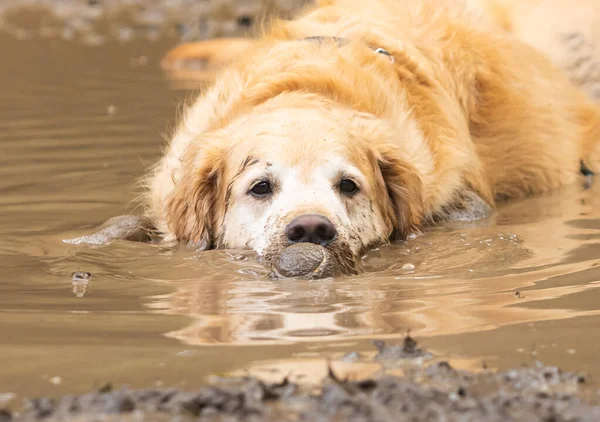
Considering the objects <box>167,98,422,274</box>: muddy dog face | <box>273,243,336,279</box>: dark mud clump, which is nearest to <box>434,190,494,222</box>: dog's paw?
<box>167,98,422,274</box>: muddy dog face

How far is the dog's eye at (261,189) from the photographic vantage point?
4.89 metres

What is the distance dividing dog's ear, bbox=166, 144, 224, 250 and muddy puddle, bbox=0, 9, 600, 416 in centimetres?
24

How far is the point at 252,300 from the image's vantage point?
3.93 m

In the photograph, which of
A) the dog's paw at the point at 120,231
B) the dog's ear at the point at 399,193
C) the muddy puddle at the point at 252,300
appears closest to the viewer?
the muddy puddle at the point at 252,300

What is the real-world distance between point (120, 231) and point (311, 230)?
1.28 meters

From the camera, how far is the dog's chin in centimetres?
430

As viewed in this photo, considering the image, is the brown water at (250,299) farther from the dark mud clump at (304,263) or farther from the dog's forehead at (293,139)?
the dog's forehead at (293,139)

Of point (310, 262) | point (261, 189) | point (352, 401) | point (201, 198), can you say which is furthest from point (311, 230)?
point (352, 401)

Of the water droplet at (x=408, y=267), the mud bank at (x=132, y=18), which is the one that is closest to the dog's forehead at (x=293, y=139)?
the water droplet at (x=408, y=267)

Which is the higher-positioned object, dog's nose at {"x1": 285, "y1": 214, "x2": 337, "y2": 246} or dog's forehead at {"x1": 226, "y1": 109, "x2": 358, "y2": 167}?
dog's forehead at {"x1": 226, "y1": 109, "x2": 358, "y2": 167}

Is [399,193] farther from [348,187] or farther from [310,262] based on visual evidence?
[310,262]

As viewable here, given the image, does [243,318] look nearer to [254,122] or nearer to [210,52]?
[254,122]

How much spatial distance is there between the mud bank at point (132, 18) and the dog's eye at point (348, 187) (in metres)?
10.2

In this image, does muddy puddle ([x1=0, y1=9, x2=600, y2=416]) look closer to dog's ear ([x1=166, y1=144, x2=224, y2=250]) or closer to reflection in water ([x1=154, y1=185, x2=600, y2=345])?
reflection in water ([x1=154, y1=185, x2=600, y2=345])
